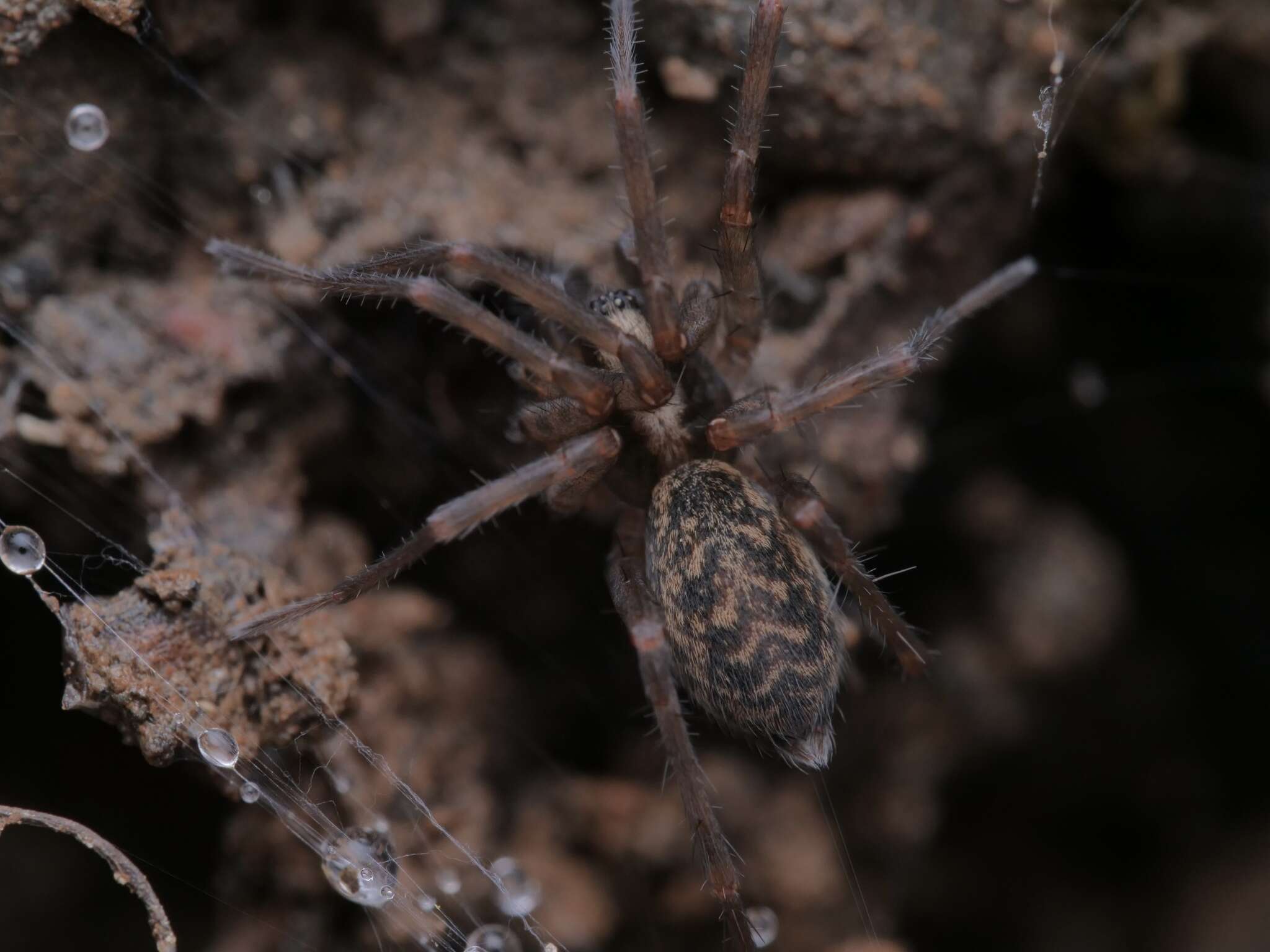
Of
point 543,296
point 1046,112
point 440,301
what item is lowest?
point 440,301

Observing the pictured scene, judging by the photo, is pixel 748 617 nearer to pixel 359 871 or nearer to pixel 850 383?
pixel 850 383

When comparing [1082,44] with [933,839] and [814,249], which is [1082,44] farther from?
[933,839]

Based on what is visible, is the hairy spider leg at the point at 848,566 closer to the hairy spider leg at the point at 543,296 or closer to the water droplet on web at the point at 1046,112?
the hairy spider leg at the point at 543,296

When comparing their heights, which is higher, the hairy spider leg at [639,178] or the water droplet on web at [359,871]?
the hairy spider leg at [639,178]

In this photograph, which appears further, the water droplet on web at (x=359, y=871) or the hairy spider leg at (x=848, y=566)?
the hairy spider leg at (x=848, y=566)

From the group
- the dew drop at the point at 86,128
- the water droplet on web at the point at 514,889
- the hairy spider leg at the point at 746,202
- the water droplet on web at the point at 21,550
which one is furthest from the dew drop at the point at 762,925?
the dew drop at the point at 86,128

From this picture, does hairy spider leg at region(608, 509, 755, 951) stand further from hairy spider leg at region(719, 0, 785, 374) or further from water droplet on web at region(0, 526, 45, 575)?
water droplet on web at region(0, 526, 45, 575)

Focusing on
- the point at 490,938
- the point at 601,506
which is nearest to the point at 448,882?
the point at 490,938
